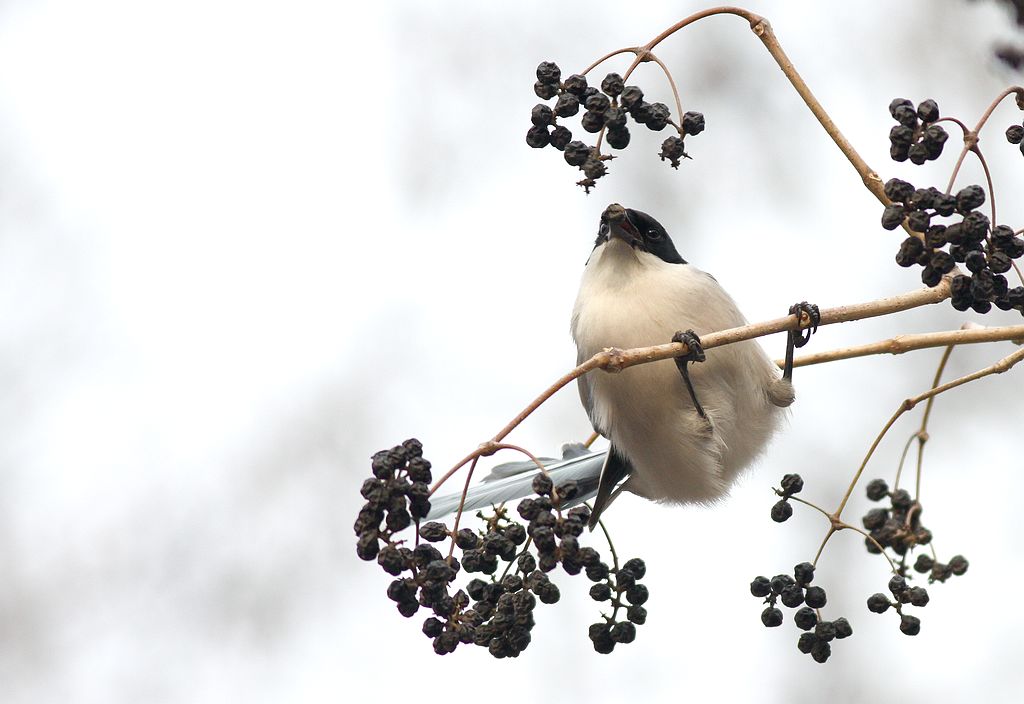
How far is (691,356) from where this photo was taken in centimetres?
179

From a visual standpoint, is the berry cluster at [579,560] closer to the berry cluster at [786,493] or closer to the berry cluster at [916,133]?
the berry cluster at [786,493]

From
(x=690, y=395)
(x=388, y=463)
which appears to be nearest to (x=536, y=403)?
(x=388, y=463)

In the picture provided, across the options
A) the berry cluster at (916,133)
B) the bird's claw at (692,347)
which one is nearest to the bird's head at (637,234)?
the bird's claw at (692,347)

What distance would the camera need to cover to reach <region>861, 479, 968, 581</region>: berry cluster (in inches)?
77.7

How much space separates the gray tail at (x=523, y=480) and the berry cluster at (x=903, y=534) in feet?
2.37

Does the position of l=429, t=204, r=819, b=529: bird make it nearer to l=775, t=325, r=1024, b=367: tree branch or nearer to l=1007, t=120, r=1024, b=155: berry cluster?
l=775, t=325, r=1024, b=367: tree branch

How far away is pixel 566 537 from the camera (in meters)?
1.76

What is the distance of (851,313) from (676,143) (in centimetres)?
40

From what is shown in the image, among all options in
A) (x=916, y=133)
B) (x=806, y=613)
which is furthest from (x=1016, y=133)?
(x=806, y=613)

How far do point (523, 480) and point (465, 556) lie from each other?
806 mm

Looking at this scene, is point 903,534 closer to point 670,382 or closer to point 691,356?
point 691,356

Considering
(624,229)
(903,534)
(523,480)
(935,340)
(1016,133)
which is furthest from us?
(624,229)

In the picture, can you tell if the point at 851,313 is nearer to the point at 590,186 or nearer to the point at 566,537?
the point at 590,186

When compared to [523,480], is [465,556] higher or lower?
lower
